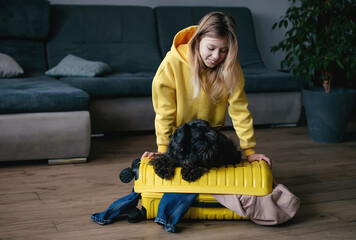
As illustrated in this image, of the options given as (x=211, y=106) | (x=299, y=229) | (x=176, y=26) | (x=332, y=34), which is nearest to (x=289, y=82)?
(x=332, y=34)

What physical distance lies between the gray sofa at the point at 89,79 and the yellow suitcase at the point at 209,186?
852 mm

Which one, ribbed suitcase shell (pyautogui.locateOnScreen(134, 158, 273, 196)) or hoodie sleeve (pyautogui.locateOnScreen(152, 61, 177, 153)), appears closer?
ribbed suitcase shell (pyautogui.locateOnScreen(134, 158, 273, 196))

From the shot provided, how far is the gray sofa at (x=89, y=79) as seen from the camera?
2225mm

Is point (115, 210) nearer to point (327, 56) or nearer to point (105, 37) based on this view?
point (327, 56)

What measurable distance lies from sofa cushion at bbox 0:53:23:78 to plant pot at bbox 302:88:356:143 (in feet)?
6.77

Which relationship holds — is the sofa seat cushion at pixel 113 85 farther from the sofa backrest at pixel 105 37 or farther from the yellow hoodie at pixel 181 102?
the yellow hoodie at pixel 181 102

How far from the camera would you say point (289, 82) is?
3.21 m

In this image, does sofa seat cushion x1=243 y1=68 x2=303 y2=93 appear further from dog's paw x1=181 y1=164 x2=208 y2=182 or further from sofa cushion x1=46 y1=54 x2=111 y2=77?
dog's paw x1=181 y1=164 x2=208 y2=182

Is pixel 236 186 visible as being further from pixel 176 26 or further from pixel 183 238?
pixel 176 26

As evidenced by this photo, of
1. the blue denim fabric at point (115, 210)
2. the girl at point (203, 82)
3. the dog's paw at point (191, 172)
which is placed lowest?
the blue denim fabric at point (115, 210)

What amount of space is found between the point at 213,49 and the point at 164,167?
1.66ft

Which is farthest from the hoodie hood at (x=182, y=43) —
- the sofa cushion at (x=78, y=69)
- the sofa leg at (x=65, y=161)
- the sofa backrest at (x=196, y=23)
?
the sofa backrest at (x=196, y=23)

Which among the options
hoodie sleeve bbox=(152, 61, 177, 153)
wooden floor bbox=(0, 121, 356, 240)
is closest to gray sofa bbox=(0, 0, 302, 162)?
wooden floor bbox=(0, 121, 356, 240)

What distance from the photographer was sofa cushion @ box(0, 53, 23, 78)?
112 inches
